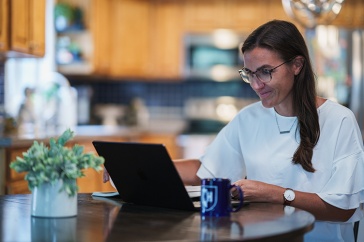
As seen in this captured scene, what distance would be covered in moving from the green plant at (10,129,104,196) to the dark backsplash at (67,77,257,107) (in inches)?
234

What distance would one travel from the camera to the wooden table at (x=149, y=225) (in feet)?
5.34

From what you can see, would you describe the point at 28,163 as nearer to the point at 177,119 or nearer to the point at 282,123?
the point at 282,123

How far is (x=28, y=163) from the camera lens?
1866 millimetres

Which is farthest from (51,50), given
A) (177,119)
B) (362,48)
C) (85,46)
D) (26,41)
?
(362,48)

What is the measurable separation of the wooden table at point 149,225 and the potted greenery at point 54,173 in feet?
0.11

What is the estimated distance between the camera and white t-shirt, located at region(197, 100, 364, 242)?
234 cm

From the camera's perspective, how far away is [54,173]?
186cm

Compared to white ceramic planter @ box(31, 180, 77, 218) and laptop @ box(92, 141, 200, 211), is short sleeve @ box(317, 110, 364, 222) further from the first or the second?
white ceramic planter @ box(31, 180, 77, 218)

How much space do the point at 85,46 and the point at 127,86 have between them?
811 millimetres

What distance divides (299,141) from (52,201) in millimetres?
915

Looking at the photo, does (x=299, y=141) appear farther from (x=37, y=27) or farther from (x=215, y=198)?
(x=37, y=27)

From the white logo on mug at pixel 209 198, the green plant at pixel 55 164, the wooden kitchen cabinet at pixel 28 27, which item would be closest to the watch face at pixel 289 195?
the white logo on mug at pixel 209 198

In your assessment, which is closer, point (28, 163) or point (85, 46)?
point (28, 163)

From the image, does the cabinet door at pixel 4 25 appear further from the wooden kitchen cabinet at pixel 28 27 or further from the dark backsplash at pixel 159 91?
the dark backsplash at pixel 159 91
